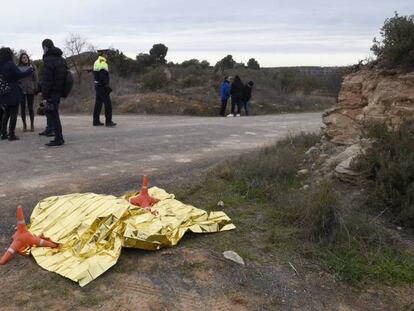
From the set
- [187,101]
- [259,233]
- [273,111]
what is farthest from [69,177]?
[273,111]

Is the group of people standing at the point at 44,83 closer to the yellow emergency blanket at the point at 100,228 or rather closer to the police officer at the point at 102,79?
the police officer at the point at 102,79

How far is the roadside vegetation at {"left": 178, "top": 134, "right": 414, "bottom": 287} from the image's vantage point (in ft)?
14.2

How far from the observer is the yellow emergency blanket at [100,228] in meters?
4.13

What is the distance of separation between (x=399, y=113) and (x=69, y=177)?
15.4 feet

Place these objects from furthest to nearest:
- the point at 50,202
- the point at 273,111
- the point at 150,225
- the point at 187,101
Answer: the point at 273,111
the point at 187,101
the point at 50,202
the point at 150,225

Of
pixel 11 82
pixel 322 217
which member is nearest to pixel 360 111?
pixel 322 217

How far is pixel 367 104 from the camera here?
306 inches

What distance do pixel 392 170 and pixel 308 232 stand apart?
1322mm

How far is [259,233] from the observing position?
497cm

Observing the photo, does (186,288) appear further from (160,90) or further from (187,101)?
(160,90)

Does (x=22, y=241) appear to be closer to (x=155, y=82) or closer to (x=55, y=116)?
(x=55, y=116)

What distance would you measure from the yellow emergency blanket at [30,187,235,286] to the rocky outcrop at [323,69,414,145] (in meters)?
3.07

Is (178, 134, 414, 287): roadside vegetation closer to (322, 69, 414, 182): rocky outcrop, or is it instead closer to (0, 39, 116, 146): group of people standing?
(322, 69, 414, 182): rocky outcrop

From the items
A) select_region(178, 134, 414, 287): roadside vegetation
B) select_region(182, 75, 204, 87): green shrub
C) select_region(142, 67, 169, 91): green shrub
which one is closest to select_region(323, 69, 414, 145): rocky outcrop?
select_region(178, 134, 414, 287): roadside vegetation
